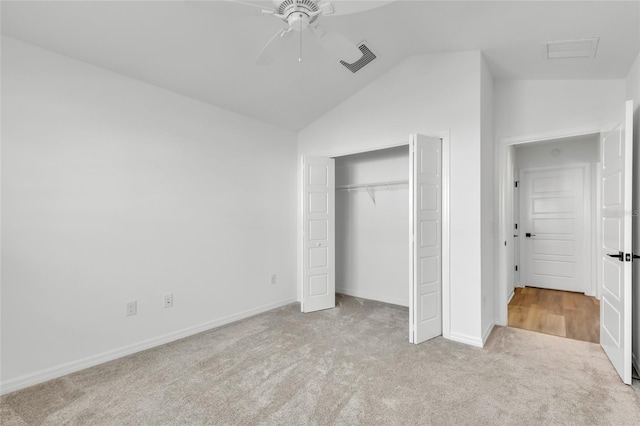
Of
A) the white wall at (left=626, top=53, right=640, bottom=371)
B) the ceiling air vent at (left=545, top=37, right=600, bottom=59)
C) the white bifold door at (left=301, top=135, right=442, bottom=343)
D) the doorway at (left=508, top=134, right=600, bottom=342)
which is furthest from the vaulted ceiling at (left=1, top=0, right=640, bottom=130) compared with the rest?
the doorway at (left=508, top=134, right=600, bottom=342)

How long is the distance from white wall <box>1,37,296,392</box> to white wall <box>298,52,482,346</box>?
5.69 feet

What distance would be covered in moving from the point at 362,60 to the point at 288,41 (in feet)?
5.36

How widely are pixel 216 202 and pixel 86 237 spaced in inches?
50.0

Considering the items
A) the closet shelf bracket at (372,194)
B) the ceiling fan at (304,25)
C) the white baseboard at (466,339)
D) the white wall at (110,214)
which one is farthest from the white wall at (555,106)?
the white wall at (110,214)

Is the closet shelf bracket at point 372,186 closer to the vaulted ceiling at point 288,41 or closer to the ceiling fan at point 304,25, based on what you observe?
the vaulted ceiling at point 288,41

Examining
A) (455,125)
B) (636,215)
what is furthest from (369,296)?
(636,215)

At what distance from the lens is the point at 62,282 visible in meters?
2.52

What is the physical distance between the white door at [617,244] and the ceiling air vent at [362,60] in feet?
7.13

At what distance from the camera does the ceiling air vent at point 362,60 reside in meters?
3.20

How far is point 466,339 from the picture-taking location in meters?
3.09

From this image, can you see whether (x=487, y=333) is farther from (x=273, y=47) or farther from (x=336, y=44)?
(x=273, y=47)

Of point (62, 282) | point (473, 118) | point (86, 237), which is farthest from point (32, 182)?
point (473, 118)

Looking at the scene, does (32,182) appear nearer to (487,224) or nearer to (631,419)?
(487,224)

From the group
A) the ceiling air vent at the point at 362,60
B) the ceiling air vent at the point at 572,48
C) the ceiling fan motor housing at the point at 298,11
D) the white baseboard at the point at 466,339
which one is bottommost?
the white baseboard at the point at 466,339
